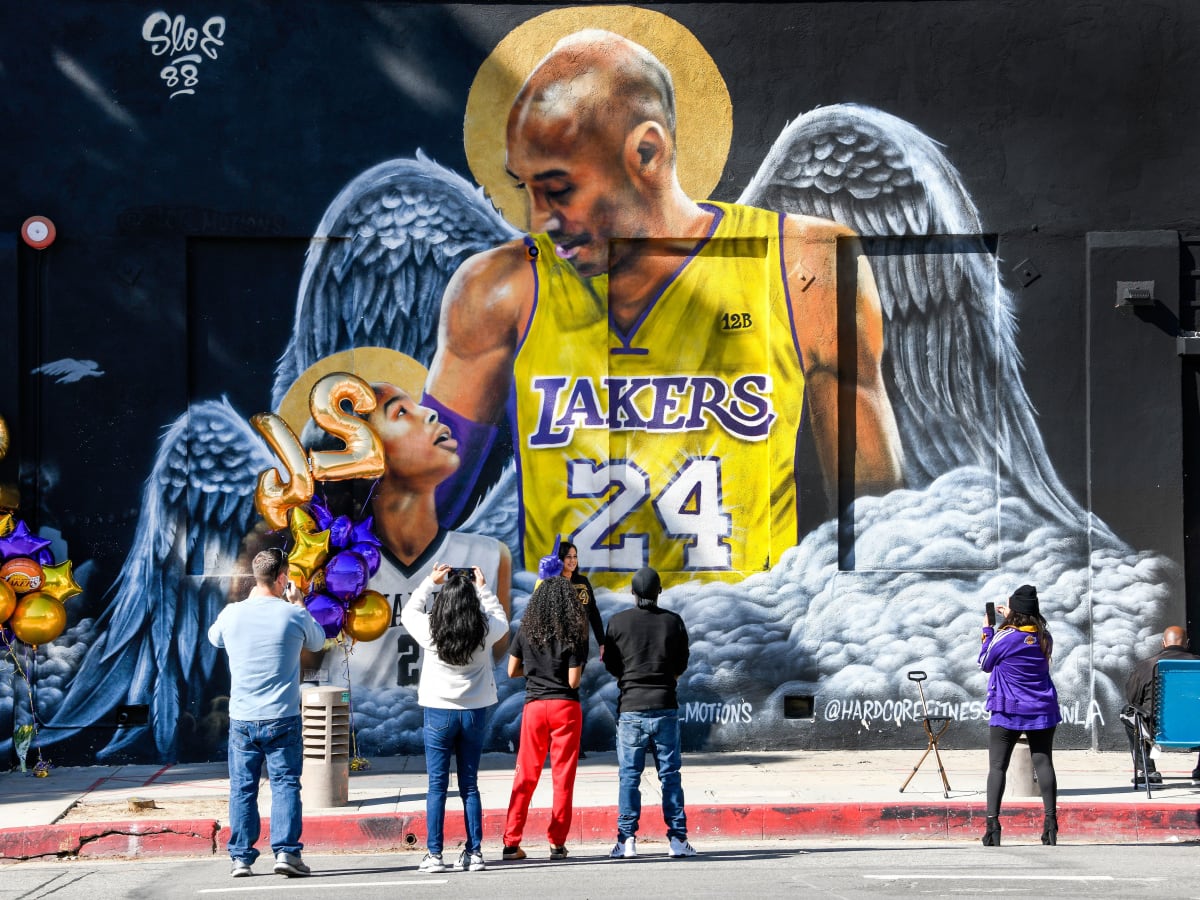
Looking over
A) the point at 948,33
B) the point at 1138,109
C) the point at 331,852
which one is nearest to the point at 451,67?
the point at 948,33

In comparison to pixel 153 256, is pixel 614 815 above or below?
below

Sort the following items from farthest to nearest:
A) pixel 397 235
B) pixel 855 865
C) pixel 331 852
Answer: pixel 397 235
pixel 331 852
pixel 855 865

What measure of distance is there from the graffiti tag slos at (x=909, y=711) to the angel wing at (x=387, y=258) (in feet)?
15.9

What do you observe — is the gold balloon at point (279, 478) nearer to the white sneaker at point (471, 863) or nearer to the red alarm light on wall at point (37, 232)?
the red alarm light on wall at point (37, 232)

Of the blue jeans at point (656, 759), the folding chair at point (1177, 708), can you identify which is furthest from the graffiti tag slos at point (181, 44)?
the folding chair at point (1177, 708)

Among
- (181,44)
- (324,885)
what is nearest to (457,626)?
(324,885)

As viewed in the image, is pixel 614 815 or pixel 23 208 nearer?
pixel 614 815

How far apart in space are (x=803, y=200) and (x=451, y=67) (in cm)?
336

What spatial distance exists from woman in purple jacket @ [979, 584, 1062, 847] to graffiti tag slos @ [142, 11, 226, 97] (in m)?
8.32

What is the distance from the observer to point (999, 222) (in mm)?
14039

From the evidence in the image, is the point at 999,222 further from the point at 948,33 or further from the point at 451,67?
the point at 451,67

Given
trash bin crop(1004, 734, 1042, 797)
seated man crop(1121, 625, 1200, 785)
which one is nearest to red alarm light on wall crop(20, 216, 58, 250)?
trash bin crop(1004, 734, 1042, 797)

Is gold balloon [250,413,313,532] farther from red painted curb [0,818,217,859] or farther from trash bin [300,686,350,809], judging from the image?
red painted curb [0,818,217,859]

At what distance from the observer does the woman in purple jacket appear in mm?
10391
